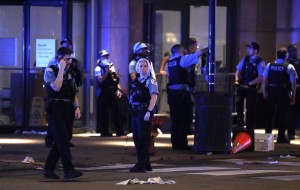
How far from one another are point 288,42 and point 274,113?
504cm

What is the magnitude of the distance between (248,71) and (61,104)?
7.64m

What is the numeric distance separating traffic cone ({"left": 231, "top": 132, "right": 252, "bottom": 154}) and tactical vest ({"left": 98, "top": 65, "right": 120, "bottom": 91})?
389cm

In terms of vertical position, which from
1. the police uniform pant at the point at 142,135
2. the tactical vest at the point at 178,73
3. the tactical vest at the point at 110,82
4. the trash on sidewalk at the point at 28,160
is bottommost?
the trash on sidewalk at the point at 28,160

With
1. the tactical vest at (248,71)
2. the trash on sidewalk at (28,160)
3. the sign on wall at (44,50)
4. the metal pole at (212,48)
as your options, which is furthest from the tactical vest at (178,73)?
the sign on wall at (44,50)

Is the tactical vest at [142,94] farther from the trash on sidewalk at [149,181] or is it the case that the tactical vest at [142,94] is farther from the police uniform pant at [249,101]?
the police uniform pant at [249,101]

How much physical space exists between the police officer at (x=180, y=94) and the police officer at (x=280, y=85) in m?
2.49

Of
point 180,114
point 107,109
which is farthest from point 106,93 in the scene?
point 180,114

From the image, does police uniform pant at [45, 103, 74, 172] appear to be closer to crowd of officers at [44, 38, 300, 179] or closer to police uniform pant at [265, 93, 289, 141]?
crowd of officers at [44, 38, 300, 179]

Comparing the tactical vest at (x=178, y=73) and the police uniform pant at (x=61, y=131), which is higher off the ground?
the tactical vest at (x=178, y=73)

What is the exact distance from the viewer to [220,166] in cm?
1531

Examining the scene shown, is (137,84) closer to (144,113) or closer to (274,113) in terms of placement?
(144,113)

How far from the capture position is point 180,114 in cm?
1731

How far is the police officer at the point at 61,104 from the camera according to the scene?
41.8ft

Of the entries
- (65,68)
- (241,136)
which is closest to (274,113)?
(241,136)
